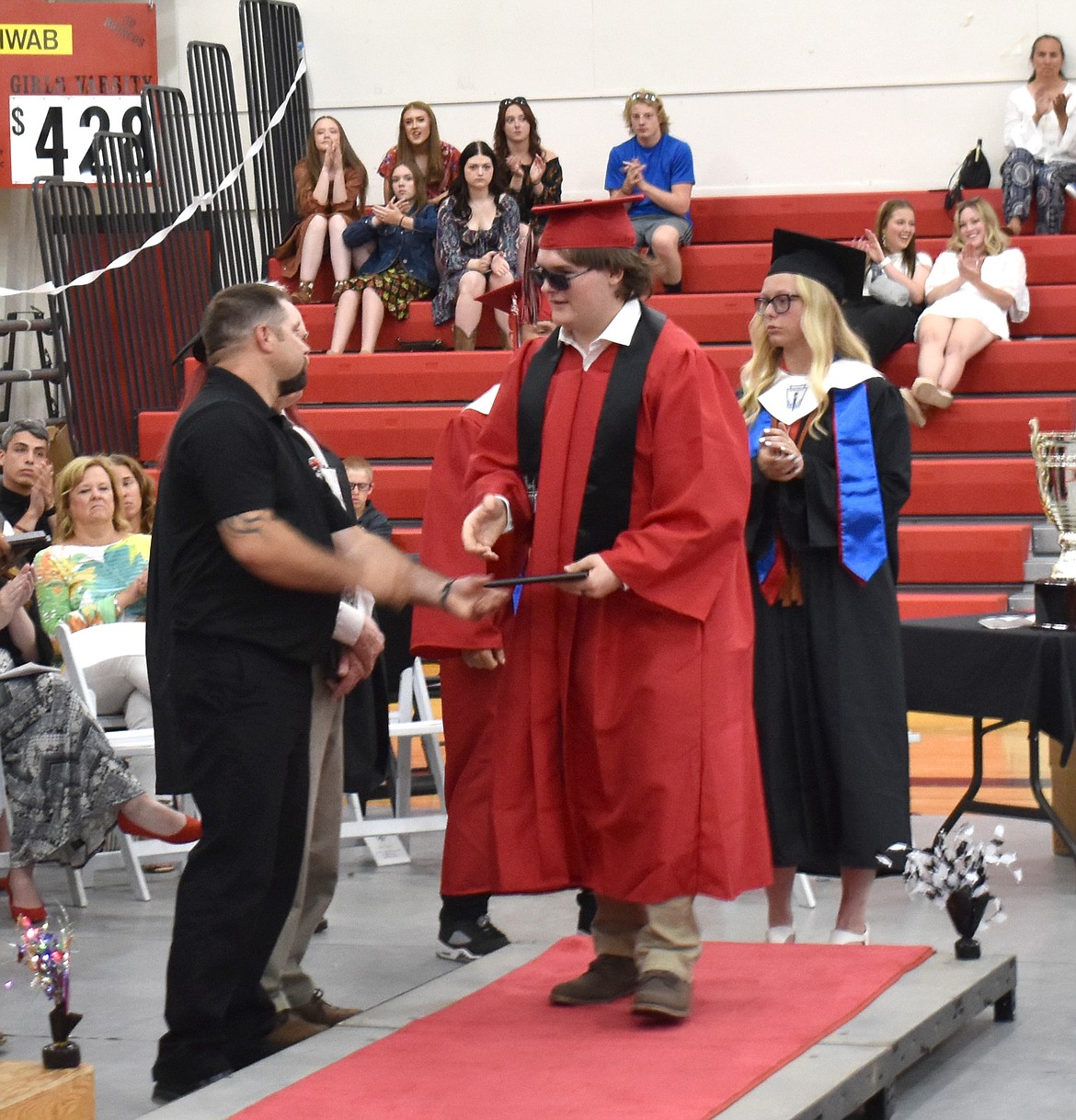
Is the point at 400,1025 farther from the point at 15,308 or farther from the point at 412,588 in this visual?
the point at 15,308

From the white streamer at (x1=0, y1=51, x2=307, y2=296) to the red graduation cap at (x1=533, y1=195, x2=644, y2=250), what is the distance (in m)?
5.68

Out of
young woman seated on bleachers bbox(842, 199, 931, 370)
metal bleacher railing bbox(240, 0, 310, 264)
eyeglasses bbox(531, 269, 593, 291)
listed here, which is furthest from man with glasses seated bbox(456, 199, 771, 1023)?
metal bleacher railing bbox(240, 0, 310, 264)

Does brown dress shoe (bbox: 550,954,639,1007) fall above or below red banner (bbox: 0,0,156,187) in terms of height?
below

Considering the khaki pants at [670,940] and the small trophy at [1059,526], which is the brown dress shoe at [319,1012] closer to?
the khaki pants at [670,940]

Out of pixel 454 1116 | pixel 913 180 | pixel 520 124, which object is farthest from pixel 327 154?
pixel 454 1116

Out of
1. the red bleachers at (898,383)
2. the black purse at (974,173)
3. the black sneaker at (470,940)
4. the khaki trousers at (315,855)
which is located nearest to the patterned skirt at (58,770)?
the black sneaker at (470,940)

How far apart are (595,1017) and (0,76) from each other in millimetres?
9679

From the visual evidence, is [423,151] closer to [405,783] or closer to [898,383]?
[898,383]

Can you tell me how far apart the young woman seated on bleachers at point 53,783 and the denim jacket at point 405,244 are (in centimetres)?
577

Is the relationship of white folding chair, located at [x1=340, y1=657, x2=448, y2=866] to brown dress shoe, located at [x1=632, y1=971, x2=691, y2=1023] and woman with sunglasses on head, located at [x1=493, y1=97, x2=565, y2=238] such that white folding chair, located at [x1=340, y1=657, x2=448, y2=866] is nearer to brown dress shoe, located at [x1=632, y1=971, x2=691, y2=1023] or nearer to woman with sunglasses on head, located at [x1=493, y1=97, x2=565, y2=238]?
brown dress shoe, located at [x1=632, y1=971, x2=691, y2=1023]

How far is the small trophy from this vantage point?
209 inches

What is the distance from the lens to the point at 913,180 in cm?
1167

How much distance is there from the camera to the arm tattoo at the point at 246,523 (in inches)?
133

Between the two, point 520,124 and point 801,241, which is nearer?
point 801,241
